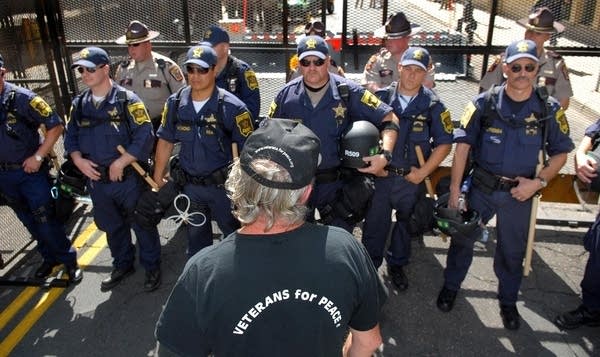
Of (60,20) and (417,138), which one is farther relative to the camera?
(60,20)

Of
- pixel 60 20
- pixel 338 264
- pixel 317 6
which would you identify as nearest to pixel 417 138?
pixel 317 6

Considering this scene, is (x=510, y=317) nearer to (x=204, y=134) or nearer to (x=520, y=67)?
(x=520, y=67)

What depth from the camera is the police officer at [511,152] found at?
12.5 ft

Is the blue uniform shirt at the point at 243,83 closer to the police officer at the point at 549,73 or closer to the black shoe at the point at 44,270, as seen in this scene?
the police officer at the point at 549,73

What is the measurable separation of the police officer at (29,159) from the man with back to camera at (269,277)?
3.51 meters

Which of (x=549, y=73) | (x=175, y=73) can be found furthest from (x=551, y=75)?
(x=175, y=73)

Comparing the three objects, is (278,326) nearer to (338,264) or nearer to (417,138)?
(338,264)

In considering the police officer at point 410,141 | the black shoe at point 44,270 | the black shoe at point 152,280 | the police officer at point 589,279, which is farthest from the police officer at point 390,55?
the black shoe at point 44,270

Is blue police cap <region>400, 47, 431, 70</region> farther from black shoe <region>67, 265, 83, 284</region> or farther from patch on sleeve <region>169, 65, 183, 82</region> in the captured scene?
black shoe <region>67, 265, 83, 284</region>

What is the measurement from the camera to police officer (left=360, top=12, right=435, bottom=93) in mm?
5043

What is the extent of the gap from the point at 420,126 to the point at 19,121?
12.4ft

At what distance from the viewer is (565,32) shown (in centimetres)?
552

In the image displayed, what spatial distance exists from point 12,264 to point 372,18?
16.3 ft

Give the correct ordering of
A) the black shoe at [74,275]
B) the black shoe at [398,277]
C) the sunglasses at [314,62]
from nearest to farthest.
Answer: the sunglasses at [314,62], the black shoe at [398,277], the black shoe at [74,275]
